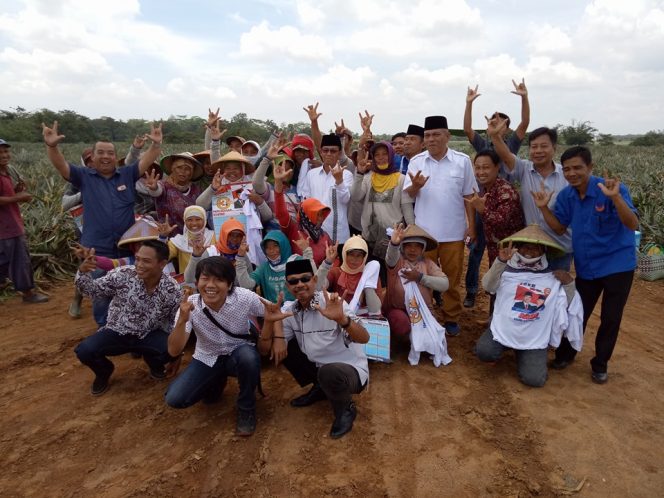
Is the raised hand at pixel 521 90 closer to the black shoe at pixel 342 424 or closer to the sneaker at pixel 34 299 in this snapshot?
the black shoe at pixel 342 424

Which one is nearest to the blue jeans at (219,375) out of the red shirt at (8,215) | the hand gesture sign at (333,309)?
the hand gesture sign at (333,309)

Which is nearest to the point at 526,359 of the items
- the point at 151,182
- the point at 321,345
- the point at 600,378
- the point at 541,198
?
the point at 600,378

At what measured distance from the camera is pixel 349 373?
312 centimetres

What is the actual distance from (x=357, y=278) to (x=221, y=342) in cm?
146

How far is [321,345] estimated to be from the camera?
10.7 feet

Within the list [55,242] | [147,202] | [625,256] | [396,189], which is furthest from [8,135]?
[625,256]

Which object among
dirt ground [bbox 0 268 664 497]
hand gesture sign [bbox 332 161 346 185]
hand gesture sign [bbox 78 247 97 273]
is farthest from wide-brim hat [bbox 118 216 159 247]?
hand gesture sign [bbox 332 161 346 185]

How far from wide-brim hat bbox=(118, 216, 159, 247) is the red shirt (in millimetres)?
2355

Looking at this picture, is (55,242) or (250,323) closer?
(250,323)

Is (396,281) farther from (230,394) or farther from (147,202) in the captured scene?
(147,202)

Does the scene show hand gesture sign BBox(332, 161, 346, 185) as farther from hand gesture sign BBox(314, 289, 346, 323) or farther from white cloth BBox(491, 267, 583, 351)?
hand gesture sign BBox(314, 289, 346, 323)

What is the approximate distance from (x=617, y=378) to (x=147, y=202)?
5.16 m

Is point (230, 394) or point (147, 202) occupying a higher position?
point (147, 202)

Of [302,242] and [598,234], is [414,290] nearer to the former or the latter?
[302,242]
